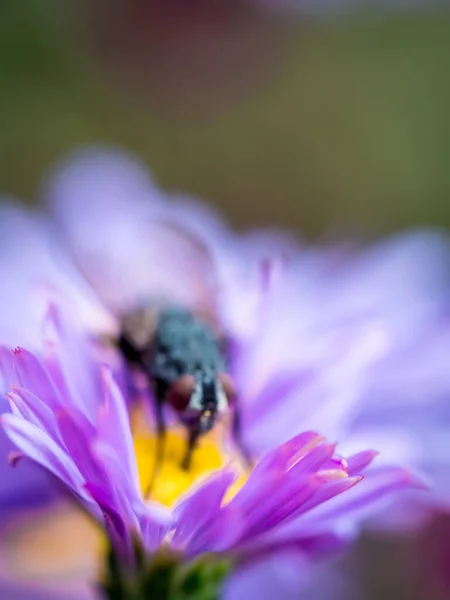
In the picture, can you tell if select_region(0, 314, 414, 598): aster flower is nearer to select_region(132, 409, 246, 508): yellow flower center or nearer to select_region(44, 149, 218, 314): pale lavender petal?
select_region(132, 409, 246, 508): yellow flower center

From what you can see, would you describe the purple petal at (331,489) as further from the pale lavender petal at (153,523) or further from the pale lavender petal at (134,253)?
the pale lavender petal at (134,253)

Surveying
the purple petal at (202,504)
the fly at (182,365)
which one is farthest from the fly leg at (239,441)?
the purple petal at (202,504)

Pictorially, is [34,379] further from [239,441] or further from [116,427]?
[239,441]

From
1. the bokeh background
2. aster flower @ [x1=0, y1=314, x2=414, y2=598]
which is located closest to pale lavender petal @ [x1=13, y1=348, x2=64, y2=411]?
aster flower @ [x1=0, y1=314, x2=414, y2=598]

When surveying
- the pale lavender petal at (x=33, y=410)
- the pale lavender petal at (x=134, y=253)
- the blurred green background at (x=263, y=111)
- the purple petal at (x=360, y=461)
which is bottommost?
the purple petal at (x=360, y=461)

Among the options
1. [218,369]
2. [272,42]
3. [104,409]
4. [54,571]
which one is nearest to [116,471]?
[104,409]

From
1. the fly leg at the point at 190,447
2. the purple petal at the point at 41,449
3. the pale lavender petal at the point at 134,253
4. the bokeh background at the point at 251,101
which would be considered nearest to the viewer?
the purple petal at the point at 41,449

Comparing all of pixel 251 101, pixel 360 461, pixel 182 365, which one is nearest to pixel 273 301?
pixel 182 365
